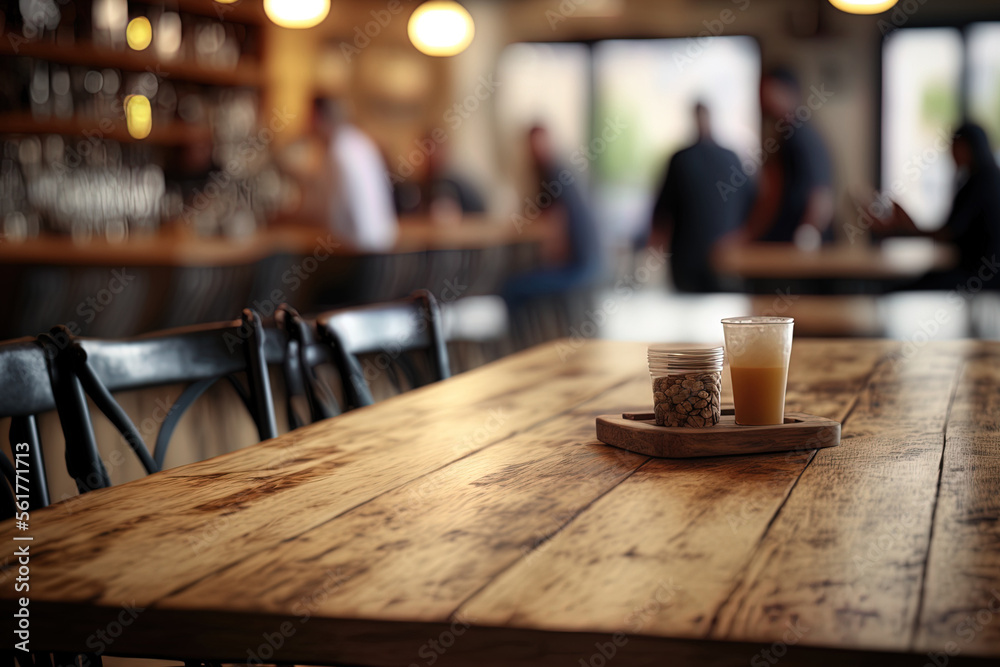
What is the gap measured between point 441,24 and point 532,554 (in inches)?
230

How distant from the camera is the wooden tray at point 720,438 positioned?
1.16 meters

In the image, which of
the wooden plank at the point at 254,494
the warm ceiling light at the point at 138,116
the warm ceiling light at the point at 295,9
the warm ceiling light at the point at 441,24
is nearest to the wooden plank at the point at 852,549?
the wooden plank at the point at 254,494

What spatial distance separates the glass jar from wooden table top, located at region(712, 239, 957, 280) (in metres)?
3.62

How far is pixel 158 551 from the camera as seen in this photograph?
865 mm

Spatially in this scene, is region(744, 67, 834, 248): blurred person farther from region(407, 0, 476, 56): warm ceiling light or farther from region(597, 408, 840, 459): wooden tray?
region(597, 408, 840, 459): wooden tray

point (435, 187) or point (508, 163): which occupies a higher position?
point (508, 163)

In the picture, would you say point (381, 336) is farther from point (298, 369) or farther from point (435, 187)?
point (435, 187)

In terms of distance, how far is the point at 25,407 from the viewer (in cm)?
125

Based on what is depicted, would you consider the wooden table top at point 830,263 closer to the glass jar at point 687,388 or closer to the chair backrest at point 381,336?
the chair backrest at point 381,336

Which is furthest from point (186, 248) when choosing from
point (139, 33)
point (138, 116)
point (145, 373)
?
point (145, 373)

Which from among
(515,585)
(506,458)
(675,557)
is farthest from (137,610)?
(506,458)

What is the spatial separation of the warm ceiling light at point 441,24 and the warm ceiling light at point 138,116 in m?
1.63

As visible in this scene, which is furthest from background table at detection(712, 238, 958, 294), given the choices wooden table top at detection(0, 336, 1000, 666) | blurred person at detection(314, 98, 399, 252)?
wooden table top at detection(0, 336, 1000, 666)

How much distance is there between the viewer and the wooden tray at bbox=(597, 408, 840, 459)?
1.16 metres
